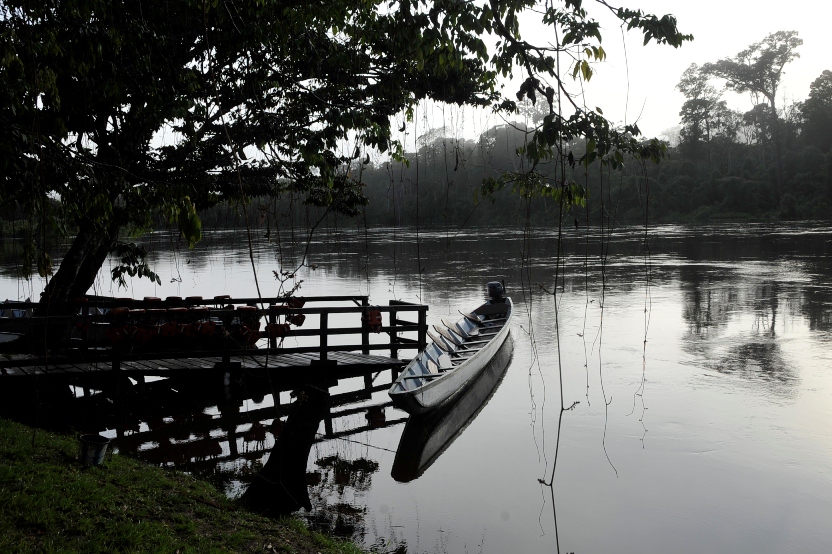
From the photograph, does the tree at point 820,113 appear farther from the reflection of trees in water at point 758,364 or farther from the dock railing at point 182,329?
the dock railing at point 182,329

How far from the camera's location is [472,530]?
7.64m

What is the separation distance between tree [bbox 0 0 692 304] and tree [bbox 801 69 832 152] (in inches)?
2803

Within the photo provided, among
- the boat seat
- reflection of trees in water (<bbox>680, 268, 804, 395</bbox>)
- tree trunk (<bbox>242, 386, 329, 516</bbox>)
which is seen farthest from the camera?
the boat seat

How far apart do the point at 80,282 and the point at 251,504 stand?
27.4 ft

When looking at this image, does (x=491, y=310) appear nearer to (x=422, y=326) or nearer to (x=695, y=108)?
(x=422, y=326)


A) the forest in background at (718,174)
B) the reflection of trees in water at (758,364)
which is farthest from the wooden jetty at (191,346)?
the forest in background at (718,174)

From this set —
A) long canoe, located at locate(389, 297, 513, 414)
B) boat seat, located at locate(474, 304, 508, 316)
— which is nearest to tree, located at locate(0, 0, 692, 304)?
long canoe, located at locate(389, 297, 513, 414)

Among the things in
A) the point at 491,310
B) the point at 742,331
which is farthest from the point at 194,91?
the point at 742,331

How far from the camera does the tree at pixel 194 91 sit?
172 inches

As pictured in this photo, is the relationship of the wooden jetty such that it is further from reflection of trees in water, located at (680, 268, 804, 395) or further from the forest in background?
the forest in background

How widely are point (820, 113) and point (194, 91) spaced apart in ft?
257

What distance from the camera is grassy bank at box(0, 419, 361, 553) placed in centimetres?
504

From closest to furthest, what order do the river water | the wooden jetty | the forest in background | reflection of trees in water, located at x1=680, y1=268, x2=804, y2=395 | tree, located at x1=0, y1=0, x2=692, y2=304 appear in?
1. tree, located at x1=0, y1=0, x2=692, y2=304
2. the river water
3. the wooden jetty
4. reflection of trees in water, located at x1=680, y1=268, x2=804, y2=395
5. the forest in background

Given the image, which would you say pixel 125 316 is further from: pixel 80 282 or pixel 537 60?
pixel 537 60
